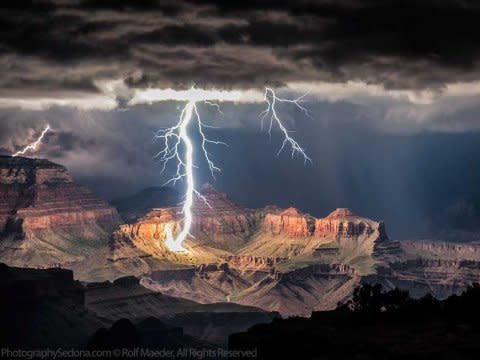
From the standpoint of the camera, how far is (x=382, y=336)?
116 meters

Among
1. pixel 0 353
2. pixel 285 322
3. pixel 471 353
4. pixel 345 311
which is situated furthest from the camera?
pixel 0 353

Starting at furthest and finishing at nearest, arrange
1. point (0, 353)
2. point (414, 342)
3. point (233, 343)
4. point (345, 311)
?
point (0, 353) < point (345, 311) < point (233, 343) < point (414, 342)

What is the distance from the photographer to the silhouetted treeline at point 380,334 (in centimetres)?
10669

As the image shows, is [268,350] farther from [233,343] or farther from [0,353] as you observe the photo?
[0,353]

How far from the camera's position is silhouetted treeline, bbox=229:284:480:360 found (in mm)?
106688

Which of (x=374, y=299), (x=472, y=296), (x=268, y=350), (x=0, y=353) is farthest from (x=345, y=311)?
(x=0, y=353)

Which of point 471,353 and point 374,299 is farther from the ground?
point 374,299

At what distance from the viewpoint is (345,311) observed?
139000 mm

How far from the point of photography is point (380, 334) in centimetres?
11725

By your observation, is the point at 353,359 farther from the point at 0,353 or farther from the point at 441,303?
the point at 0,353

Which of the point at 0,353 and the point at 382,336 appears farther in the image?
the point at 0,353

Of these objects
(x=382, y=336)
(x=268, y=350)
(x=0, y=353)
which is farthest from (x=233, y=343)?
(x=0, y=353)

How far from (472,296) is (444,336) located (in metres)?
17.1

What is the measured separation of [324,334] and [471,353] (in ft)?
57.8
